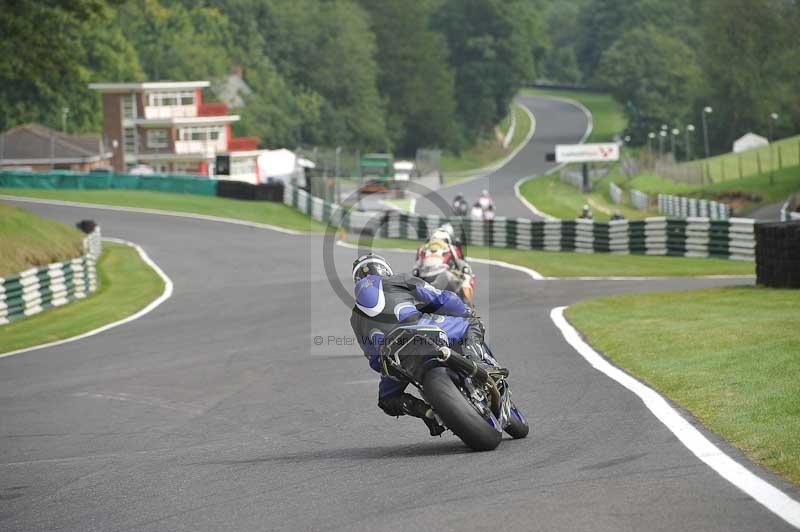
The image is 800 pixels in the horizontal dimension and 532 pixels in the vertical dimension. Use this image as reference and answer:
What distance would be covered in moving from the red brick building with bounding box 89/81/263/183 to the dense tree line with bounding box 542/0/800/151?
3666 centimetres

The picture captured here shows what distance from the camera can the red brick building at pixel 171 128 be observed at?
97.2 meters

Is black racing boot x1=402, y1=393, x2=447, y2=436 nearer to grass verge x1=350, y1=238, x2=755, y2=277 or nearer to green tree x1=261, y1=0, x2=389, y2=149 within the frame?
grass verge x1=350, y1=238, x2=755, y2=277

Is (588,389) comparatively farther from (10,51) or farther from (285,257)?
(10,51)

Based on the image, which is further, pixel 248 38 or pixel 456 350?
pixel 248 38

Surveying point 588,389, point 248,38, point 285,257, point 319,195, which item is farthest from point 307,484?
point 248,38

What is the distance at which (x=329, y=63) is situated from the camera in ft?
417

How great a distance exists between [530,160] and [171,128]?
39.0 metres

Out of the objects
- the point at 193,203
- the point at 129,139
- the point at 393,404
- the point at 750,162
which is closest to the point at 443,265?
the point at 393,404

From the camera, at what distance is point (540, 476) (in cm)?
778

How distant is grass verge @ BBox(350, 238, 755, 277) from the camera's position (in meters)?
29.3

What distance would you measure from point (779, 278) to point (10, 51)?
31.1 m

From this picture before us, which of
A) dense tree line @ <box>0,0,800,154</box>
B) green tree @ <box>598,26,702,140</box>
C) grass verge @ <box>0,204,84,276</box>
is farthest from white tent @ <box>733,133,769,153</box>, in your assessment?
grass verge @ <box>0,204,84,276</box>

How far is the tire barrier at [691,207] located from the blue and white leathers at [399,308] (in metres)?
47.4

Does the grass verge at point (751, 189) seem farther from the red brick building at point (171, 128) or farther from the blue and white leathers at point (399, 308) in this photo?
the blue and white leathers at point (399, 308)
